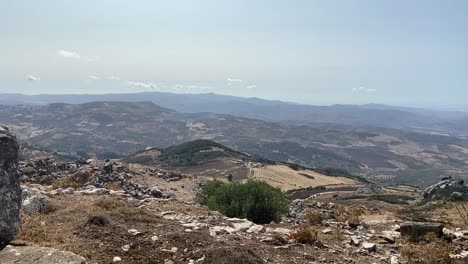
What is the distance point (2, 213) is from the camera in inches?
423

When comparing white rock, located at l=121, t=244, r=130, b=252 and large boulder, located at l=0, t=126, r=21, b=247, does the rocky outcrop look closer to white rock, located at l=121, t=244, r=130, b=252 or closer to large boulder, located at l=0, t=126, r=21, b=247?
large boulder, located at l=0, t=126, r=21, b=247

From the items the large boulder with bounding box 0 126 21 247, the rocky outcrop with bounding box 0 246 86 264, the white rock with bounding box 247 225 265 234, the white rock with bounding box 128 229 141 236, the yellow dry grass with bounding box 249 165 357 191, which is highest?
the large boulder with bounding box 0 126 21 247

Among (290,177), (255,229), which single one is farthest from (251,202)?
(290,177)

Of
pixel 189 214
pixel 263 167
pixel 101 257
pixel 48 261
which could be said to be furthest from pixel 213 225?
pixel 263 167

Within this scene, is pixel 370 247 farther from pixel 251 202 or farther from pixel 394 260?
pixel 251 202

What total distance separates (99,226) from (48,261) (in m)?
4.36

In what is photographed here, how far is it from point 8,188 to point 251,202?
14187 mm

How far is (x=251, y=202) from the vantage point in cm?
2327

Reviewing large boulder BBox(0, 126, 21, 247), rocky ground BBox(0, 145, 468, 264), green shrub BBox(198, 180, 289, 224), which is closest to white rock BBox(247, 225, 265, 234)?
rocky ground BBox(0, 145, 468, 264)

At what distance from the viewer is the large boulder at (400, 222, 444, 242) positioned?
17.0m

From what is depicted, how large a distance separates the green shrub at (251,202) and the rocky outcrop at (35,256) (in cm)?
1332

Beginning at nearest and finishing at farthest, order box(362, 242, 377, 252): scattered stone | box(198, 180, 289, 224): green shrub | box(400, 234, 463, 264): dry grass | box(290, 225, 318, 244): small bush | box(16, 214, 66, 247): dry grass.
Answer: box(16, 214, 66, 247): dry grass
box(400, 234, 463, 264): dry grass
box(290, 225, 318, 244): small bush
box(362, 242, 377, 252): scattered stone
box(198, 180, 289, 224): green shrub

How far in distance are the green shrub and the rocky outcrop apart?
43.7 feet

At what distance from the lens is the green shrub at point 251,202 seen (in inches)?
907
